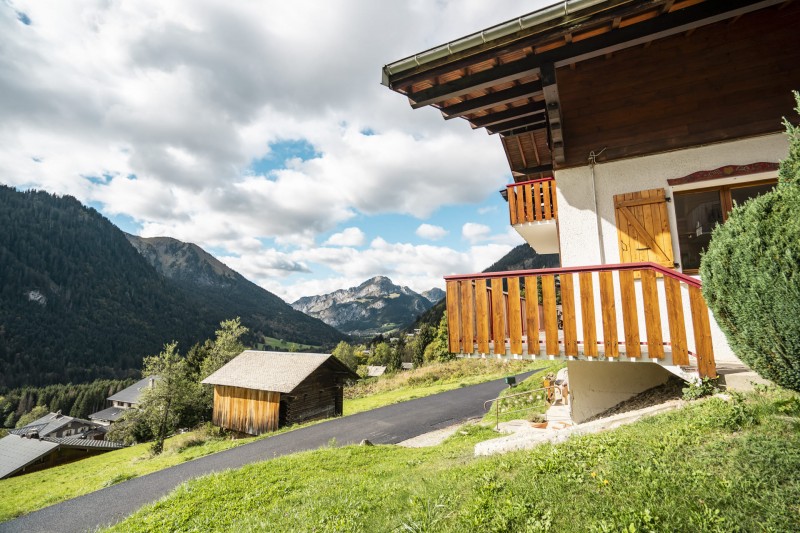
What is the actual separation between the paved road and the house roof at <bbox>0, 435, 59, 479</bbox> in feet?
164

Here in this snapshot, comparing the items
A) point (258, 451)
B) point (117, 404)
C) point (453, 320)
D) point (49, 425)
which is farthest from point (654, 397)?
point (117, 404)

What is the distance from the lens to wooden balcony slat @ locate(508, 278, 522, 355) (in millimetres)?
6441

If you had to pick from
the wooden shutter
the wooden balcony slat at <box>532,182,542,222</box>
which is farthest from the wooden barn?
the wooden shutter

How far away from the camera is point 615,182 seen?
7898 millimetres

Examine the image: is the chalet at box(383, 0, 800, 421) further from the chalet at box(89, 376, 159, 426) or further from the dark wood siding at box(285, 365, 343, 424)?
the chalet at box(89, 376, 159, 426)

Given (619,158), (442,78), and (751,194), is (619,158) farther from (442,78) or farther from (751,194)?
(442,78)

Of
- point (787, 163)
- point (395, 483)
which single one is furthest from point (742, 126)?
point (395, 483)

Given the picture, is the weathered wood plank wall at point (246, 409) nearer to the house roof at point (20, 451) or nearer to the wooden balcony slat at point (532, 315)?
the wooden balcony slat at point (532, 315)

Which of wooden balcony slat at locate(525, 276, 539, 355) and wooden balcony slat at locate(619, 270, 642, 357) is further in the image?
wooden balcony slat at locate(525, 276, 539, 355)

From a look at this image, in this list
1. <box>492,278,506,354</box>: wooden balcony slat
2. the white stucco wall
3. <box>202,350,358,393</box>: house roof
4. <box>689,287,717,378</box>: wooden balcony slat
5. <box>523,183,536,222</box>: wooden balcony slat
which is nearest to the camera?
<box>689,287,717,378</box>: wooden balcony slat

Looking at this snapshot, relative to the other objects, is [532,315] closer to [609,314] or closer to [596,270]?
[609,314]

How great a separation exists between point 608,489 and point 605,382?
195 inches

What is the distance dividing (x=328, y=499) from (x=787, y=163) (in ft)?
23.5

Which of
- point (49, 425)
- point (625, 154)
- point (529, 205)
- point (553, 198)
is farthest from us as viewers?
point (49, 425)
